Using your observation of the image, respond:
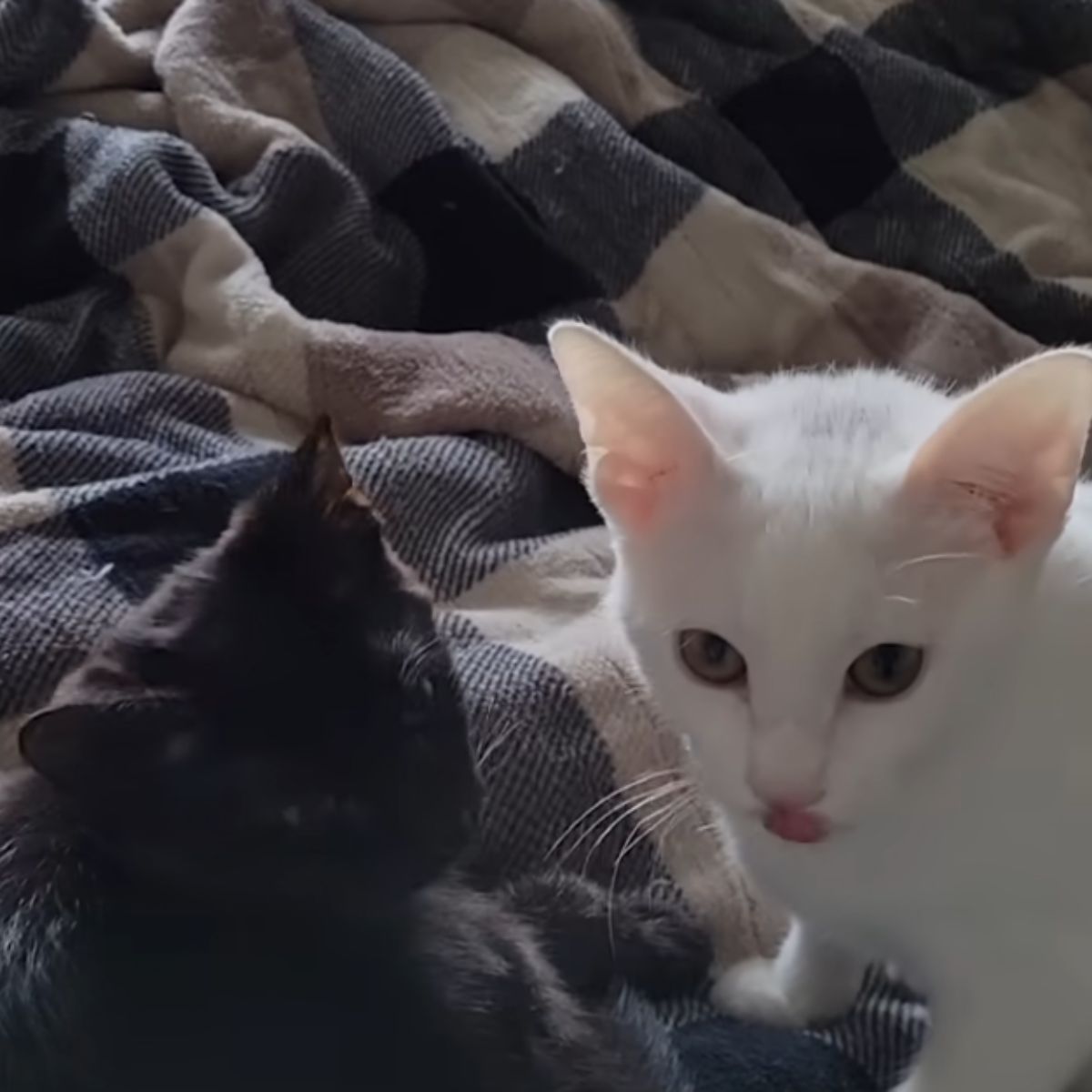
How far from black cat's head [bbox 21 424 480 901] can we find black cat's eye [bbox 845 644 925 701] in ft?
0.91

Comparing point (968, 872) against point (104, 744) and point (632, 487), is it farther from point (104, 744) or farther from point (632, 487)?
point (104, 744)

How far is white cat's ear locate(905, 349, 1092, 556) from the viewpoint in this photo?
819 millimetres

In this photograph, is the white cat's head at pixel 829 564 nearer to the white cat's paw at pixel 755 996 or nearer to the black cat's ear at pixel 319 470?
the black cat's ear at pixel 319 470

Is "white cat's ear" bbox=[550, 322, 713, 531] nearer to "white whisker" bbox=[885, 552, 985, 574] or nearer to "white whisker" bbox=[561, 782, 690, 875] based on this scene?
"white whisker" bbox=[885, 552, 985, 574]

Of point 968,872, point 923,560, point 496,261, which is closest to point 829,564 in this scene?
point 923,560

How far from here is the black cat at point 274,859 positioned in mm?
899

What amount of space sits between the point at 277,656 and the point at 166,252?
2.17ft

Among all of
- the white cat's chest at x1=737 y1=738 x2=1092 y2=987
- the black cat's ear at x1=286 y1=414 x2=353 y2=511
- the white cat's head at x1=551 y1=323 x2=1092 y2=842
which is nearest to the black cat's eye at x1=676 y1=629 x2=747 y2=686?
the white cat's head at x1=551 y1=323 x2=1092 y2=842

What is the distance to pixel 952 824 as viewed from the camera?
925mm

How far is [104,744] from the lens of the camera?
91 centimetres

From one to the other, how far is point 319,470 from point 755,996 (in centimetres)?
45

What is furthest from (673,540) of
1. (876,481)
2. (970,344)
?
(970,344)

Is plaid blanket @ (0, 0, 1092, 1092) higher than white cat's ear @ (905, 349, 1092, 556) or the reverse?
the reverse

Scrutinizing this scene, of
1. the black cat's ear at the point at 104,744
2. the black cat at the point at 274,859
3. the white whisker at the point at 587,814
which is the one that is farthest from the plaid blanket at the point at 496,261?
the black cat's ear at the point at 104,744
